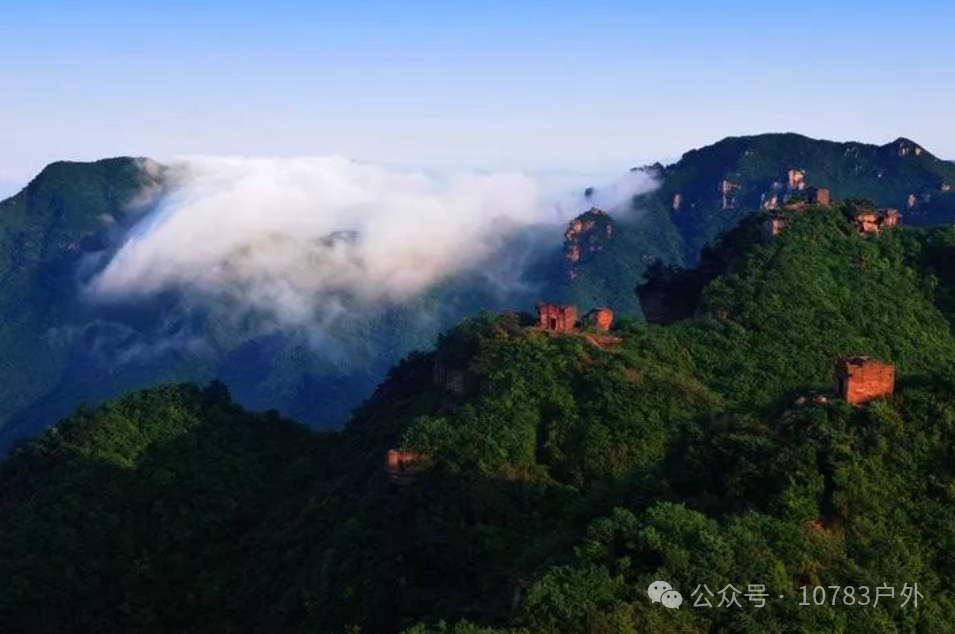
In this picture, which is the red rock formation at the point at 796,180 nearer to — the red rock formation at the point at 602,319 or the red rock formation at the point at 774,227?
the red rock formation at the point at 774,227

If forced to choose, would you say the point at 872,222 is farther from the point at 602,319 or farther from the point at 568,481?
the point at 568,481

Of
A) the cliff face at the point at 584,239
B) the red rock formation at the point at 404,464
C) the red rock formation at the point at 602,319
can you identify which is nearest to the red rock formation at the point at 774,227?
the red rock formation at the point at 602,319

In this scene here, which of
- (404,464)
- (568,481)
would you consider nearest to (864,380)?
(568,481)

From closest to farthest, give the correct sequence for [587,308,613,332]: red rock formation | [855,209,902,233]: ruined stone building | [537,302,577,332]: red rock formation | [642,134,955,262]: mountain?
[537,302,577,332]: red rock formation < [587,308,613,332]: red rock formation < [855,209,902,233]: ruined stone building < [642,134,955,262]: mountain

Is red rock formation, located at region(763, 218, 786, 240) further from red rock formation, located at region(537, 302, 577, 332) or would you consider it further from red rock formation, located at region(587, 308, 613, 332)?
red rock formation, located at region(537, 302, 577, 332)

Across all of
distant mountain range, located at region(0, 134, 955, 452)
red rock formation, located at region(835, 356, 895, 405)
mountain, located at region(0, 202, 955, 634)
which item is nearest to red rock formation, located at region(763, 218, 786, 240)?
mountain, located at region(0, 202, 955, 634)

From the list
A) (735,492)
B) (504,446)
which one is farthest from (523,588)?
(504,446)
